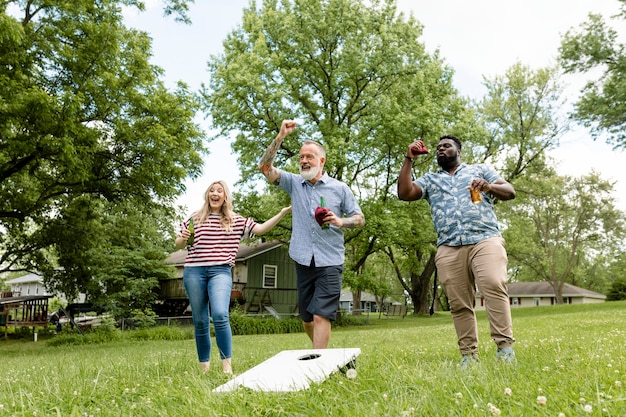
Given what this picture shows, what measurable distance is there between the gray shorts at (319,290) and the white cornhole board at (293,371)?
0.93m

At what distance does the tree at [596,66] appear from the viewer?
24.7m

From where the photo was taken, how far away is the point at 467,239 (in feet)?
15.3

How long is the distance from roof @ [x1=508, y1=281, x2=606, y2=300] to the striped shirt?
69.1m

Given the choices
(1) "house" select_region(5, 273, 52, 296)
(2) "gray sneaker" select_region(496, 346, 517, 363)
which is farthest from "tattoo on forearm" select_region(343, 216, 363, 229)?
(1) "house" select_region(5, 273, 52, 296)

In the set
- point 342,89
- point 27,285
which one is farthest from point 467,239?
point 27,285

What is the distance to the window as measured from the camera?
34594 millimetres

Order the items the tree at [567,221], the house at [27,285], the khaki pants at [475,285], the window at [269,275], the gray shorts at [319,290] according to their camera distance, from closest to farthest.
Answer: the khaki pants at [475,285], the gray shorts at [319,290], the window at [269,275], the tree at [567,221], the house at [27,285]

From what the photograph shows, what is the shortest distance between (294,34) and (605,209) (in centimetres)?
3840

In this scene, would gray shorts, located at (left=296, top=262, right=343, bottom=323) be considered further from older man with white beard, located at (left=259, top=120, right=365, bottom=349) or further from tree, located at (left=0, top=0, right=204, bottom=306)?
tree, located at (left=0, top=0, right=204, bottom=306)

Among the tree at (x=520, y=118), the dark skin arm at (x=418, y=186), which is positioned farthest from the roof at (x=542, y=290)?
the dark skin arm at (x=418, y=186)

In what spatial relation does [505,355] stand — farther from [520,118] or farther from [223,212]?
[520,118]

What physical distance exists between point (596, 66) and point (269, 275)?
73.8 ft

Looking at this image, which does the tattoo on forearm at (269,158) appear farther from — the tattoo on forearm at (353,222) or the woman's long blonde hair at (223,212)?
the tattoo on forearm at (353,222)

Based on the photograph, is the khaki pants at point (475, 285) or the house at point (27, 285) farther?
the house at point (27, 285)
